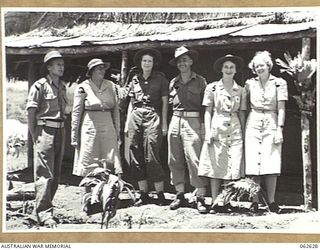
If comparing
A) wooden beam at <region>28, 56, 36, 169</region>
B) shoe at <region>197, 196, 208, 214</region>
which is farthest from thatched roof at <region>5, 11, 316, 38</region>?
shoe at <region>197, 196, 208, 214</region>

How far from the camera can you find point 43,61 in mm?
6074

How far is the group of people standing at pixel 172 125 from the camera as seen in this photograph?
6.02 meters

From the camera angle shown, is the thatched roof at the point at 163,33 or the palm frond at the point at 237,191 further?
the palm frond at the point at 237,191

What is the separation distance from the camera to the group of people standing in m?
6.02

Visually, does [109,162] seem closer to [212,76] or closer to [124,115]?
[124,115]

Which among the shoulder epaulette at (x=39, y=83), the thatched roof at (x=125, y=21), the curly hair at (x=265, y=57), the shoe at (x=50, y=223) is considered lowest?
the shoe at (x=50, y=223)

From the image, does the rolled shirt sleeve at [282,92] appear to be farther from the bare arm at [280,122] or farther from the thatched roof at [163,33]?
the thatched roof at [163,33]

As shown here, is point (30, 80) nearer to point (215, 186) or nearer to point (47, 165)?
point (47, 165)

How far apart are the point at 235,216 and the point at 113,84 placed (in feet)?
5.30

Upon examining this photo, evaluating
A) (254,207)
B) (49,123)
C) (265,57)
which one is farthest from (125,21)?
(254,207)

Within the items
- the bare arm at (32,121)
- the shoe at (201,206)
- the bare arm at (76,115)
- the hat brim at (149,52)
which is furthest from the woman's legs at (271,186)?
the bare arm at (32,121)

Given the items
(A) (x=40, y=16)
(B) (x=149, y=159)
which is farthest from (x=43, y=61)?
(B) (x=149, y=159)

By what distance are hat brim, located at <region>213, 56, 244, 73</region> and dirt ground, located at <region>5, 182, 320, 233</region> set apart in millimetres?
1238

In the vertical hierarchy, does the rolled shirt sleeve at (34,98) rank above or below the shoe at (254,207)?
above
